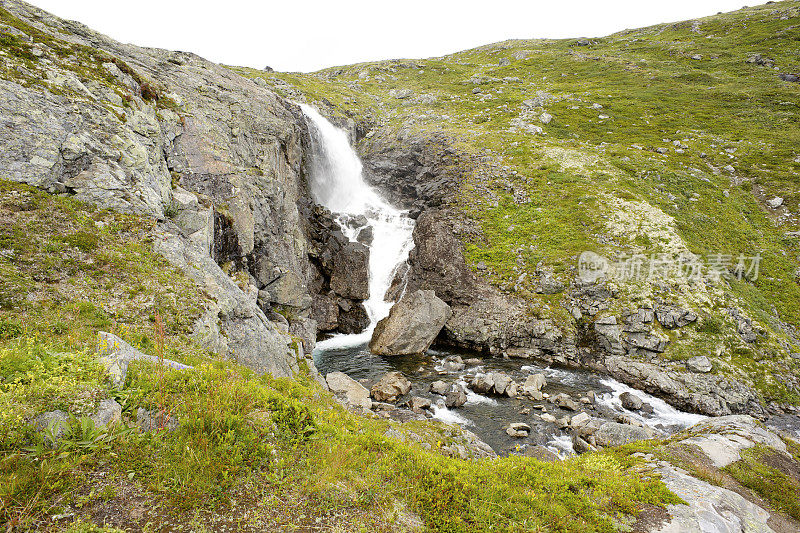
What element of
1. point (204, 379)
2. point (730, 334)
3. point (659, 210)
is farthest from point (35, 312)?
point (659, 210)

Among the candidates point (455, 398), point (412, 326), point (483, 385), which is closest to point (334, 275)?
point (412, 326)

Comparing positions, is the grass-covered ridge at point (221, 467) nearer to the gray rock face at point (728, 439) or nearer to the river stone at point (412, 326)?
the gray rock face at point (728, 439)

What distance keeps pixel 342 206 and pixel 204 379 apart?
37853 mm

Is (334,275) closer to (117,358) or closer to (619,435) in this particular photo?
(619,435)

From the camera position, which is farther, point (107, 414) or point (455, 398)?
point (455, 398)

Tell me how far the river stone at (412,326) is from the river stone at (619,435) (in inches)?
543

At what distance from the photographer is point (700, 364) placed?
69.2 feet

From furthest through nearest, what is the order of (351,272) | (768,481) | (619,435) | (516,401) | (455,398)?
(351,272) < (516,401) < (455,398) < (619,435) < (768,481)

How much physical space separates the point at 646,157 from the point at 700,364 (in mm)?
32102

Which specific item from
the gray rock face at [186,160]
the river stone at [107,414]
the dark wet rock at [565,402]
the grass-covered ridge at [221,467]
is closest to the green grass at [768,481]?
the grass-covered ridge at [221,467]

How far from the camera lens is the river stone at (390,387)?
63.7 ft

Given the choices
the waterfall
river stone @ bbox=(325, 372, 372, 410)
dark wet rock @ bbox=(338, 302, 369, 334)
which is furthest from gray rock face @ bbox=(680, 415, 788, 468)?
dark wet rock @ bbox=(338, 302, 369, 334)

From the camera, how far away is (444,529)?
513 cm

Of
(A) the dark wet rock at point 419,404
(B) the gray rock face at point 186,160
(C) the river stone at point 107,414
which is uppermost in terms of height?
(B) the gray rock face at point 186,160
